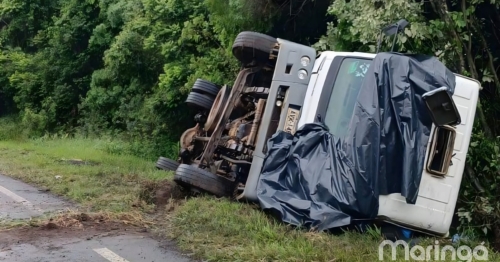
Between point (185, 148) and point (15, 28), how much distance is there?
682 inches

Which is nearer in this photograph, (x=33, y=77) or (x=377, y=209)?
(x=377, y=209)

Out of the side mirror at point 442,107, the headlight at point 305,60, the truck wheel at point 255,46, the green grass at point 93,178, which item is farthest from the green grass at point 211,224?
the truck wheel at point 255,46

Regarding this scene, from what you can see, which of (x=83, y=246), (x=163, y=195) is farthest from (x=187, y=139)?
(x=83, y=246)

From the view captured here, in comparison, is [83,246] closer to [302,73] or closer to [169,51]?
[302,73]

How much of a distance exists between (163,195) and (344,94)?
2.38m

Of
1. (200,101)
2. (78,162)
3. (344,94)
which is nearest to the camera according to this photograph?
(344,94)

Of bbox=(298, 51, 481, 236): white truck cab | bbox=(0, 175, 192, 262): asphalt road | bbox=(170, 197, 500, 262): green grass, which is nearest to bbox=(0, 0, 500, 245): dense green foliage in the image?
bbox=(298, 51, 481, 236): white truck cab

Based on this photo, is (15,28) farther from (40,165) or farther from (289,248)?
(289,248)

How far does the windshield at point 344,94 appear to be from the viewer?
5309 mm

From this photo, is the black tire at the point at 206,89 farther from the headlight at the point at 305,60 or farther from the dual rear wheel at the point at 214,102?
the headlight at the point at 305,60

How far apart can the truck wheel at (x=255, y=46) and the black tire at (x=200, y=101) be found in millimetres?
1280

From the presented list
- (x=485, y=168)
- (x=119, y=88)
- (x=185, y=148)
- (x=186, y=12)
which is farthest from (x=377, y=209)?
(x=119, y=88)

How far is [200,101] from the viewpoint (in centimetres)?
773

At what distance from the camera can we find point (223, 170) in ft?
20.7
